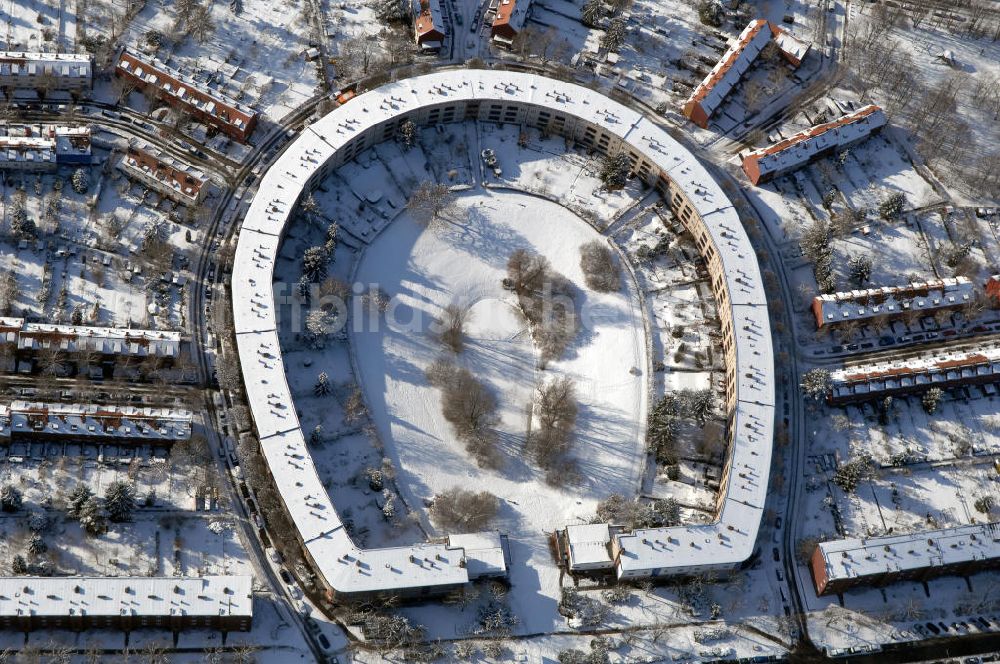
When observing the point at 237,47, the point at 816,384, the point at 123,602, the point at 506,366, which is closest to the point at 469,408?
the point at 506,366

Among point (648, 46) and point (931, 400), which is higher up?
point (648, 46)

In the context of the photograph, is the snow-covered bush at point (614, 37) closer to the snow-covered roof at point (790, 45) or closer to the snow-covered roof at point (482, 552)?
the snow-covered roof at point (790, 45)

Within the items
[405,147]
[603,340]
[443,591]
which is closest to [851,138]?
[603,340]

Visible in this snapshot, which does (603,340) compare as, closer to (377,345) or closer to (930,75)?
(377,345)

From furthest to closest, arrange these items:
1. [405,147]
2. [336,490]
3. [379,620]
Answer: [405,147]
[336,490]
[379,620]

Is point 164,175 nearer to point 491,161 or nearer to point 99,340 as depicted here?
point 99,340

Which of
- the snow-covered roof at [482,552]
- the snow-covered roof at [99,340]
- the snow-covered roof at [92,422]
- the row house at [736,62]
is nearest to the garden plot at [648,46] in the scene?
the row house at [736,62]
